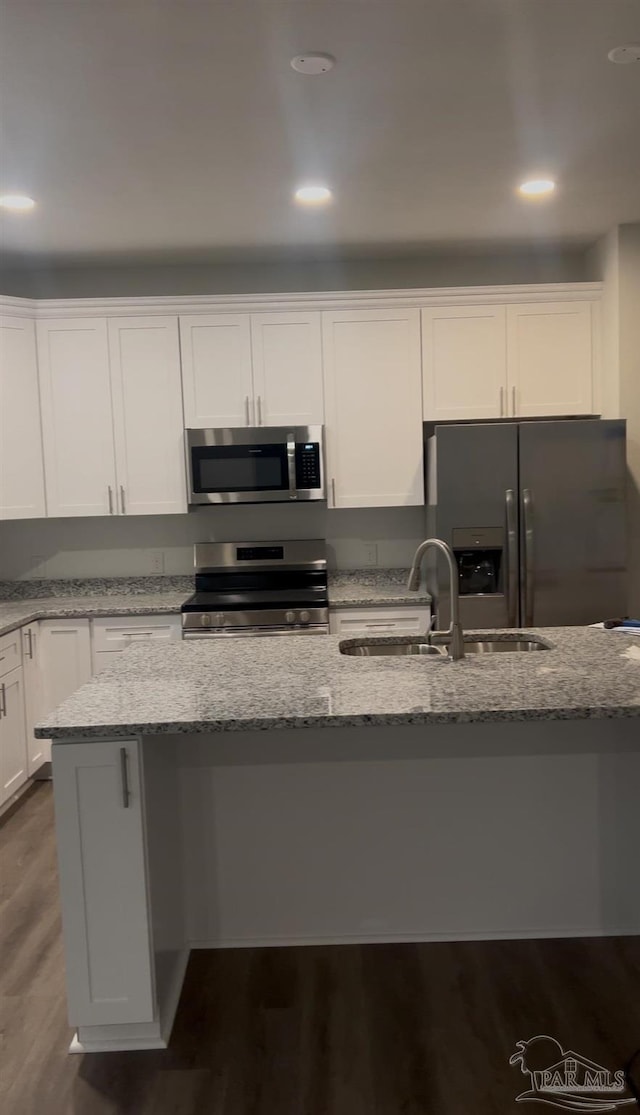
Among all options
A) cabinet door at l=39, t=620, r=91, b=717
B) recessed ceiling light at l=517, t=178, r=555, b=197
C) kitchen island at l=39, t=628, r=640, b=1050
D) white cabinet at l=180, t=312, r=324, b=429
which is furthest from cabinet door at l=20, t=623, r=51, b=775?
recessed ceiling light at l=517, t=178, r=555, b=197

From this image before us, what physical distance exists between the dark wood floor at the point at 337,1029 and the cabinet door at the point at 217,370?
262 centimetres

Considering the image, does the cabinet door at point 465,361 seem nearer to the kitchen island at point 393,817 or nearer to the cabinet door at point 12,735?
the kitchen island at point 393,817

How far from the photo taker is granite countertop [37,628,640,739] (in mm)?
1919

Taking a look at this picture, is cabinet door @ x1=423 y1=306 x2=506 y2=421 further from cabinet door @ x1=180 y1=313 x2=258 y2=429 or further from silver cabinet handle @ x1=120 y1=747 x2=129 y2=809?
silver cabinet handle @ x1=120 y1=747 x2=129 y2=809

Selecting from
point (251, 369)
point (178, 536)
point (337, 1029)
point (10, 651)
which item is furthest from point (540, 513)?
point (10, 651)

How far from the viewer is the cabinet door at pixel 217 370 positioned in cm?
425

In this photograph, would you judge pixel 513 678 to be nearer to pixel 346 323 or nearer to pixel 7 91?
pixel 7 91

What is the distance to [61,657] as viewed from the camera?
4117 millimetres

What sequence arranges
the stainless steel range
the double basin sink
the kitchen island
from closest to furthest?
the kitchen island, the double basin sink, the stainless steel range

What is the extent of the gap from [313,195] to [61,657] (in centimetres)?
252

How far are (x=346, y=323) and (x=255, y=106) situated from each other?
5.69ft

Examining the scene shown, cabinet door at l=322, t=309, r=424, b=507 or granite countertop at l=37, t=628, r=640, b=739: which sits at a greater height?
cabinet door at l=322, t=309, r=424, b=507

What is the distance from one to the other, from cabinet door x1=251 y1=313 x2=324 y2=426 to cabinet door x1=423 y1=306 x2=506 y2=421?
59 cm

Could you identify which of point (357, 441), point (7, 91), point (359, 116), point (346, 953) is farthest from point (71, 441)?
point (346, 953)
